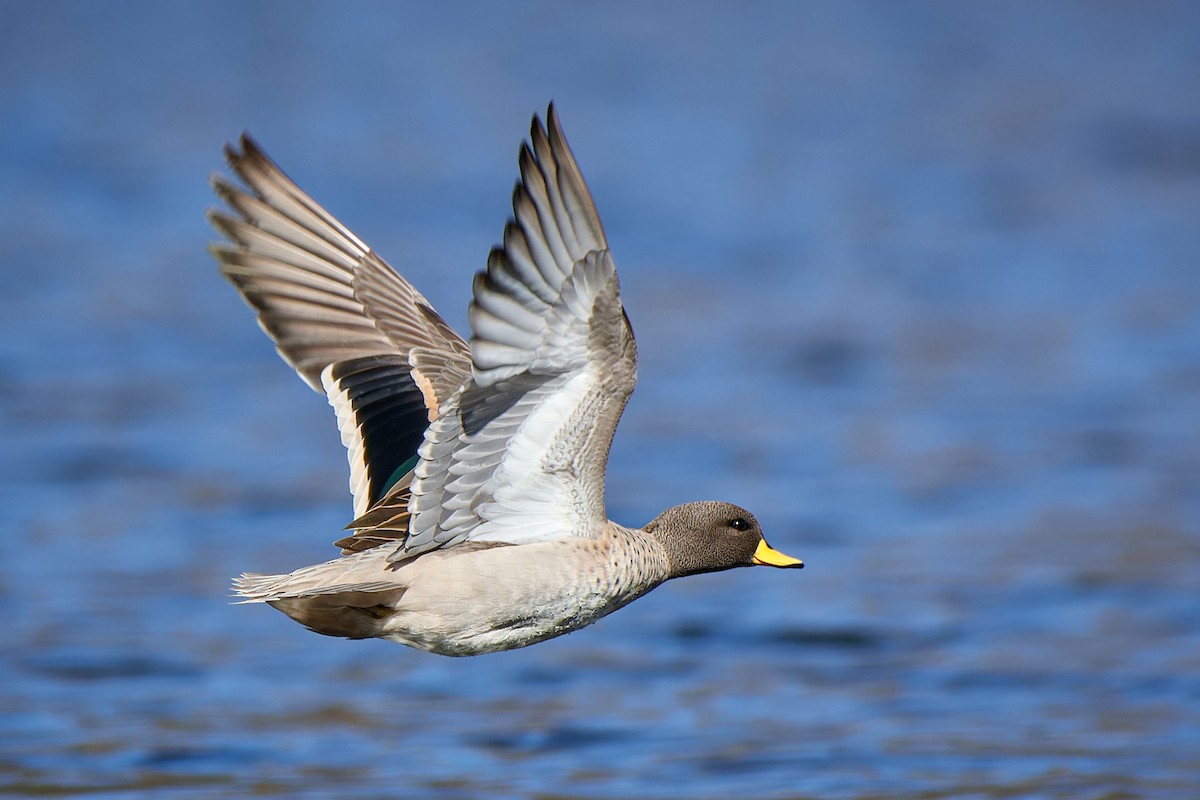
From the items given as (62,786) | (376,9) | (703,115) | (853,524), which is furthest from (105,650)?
(376,9)

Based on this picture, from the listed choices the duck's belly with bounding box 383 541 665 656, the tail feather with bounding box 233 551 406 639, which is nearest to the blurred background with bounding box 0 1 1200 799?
the tail feather with bounding box 233 551 406 639

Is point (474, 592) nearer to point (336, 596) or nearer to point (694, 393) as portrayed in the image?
point (336, 596)

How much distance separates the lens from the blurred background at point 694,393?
445 inches

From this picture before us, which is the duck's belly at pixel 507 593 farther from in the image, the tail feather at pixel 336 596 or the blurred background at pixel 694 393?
the blurred background at pixel 694 393

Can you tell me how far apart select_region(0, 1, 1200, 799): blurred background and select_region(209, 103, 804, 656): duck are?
290 cm

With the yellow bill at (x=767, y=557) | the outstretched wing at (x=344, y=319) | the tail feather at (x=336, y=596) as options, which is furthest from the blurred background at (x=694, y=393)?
the tail feather at (x=336, y=596)

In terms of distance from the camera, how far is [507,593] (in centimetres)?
687

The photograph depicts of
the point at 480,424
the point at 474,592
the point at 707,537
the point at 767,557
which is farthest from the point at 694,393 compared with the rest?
the point at 480,424

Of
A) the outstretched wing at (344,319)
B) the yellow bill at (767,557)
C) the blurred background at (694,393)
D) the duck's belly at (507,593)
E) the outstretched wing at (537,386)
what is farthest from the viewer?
the blurred background at (694,393)

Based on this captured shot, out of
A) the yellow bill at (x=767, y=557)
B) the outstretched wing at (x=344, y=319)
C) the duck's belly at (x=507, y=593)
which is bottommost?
the duck's belly at (x=507, y=593)

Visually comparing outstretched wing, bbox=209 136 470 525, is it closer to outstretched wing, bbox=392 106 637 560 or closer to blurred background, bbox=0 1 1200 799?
outstretched wing, bbox=392 106 637 560

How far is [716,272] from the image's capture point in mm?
20844

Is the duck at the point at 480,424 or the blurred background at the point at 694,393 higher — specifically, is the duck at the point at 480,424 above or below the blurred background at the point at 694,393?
below

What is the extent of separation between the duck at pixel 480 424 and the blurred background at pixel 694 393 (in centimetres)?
290
